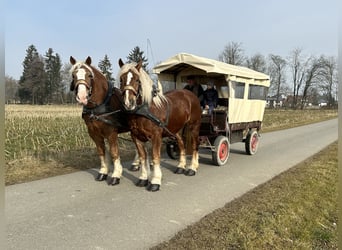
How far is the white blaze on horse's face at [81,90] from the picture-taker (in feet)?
17.7

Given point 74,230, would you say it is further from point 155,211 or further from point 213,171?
point 213,171

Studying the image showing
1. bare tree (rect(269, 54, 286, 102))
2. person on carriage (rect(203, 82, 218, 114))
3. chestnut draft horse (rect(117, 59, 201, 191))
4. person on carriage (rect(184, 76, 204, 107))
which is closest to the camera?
chestnut draft horse (rect(117, 59, 201, 191))

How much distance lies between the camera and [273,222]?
4.43 meters

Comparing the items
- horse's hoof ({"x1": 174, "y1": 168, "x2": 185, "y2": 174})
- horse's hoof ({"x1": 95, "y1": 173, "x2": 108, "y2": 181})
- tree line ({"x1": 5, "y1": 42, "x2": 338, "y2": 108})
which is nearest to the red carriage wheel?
horse's hoof ({"x1": 174, "y1": 168, "x2": 185, "y2": 174})

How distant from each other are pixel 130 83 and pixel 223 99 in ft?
16.0

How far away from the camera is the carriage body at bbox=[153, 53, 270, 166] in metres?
8.18

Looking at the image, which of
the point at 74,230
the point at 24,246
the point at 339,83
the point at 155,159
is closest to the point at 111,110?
the point at 155,159

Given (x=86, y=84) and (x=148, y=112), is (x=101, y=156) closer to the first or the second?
(x=148, y=112)

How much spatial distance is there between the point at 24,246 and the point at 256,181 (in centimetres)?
469

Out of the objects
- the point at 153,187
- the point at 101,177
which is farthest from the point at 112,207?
the point at 101,177

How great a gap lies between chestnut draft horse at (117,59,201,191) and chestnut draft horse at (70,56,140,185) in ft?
1.30

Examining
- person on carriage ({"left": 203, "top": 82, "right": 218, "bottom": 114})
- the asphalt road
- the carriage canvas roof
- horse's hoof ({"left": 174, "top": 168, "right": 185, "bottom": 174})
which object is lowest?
the asphalt road

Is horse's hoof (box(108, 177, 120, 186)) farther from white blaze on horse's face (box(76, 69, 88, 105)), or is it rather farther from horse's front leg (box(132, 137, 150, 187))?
white blaze on horse's face (box(76, 69, 88, 105))

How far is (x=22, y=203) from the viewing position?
5.18 m
